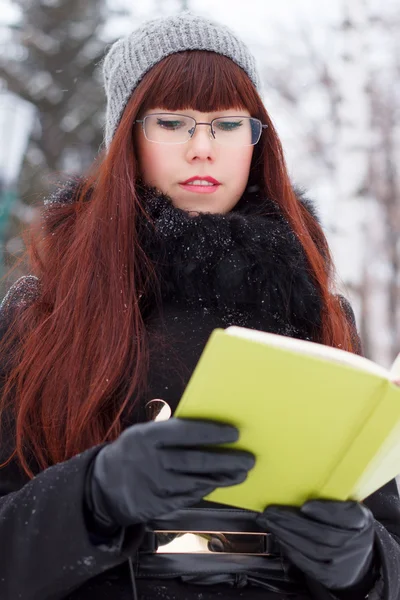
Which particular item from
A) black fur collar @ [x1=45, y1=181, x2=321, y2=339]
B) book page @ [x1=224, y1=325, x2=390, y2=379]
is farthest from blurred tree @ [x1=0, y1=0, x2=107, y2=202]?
book page @ [x1=224, y1=325, x2=390, y2=379]

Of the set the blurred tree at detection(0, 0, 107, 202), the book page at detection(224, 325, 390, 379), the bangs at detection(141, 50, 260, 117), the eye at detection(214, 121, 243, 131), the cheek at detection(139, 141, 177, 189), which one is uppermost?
the bangs at detection(141, 50, 260, 117)

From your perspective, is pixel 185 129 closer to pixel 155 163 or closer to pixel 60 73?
pixel 155 163

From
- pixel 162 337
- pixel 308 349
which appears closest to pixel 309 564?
pixel 308 349

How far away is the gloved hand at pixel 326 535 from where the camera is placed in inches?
60.4

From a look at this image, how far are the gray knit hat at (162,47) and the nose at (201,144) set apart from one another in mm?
255

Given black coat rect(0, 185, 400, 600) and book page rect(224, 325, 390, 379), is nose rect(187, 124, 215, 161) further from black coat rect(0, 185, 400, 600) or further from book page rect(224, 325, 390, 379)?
book page rect(224, 325, 390, 379)

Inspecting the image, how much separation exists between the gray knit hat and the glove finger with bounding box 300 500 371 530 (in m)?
1.30

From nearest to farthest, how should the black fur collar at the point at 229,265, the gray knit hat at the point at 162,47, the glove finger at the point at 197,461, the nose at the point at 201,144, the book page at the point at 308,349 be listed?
the book page at the point at 308,349, the glove finger at the point at 197,461, the black fur collar at the point at 229,265, the nose at the point at 201,144, the gray knit hat at the point at 162,47

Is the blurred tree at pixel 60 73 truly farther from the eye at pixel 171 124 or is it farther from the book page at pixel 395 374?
the book page at pixel 395 374

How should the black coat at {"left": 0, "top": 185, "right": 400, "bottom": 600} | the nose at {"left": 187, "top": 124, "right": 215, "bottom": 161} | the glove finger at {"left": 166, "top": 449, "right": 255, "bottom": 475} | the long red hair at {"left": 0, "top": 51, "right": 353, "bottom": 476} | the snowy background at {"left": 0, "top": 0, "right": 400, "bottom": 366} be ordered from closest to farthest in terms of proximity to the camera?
the glove finger at {"left": 166, "top": 449, "right": 255, "bottom": 475} < the black coat at {"left": 0, "top": 185, "right": 400, "bottom": 600} < the long red hair at {"left": 0, "top": 51, "right": 353, "bottom": 476} < the nose at {"left": 187, "top": 124, "right": 215, "bottom": 161} < the snowy background at {"left": 0, "top": 0, "right": 400, "bottom": 366}

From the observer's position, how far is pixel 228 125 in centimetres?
224

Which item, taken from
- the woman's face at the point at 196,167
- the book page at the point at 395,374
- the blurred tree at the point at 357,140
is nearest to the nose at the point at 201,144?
the woman's face at the point at 196,167

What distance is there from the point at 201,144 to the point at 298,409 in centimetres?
97

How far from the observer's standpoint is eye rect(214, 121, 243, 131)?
7.30 feet
